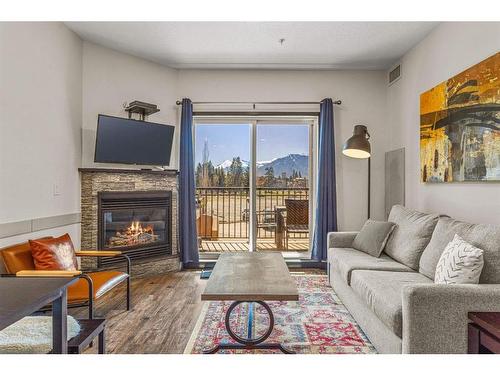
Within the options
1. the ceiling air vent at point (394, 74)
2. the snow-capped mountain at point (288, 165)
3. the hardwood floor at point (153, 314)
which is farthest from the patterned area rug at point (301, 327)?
the ceiling air vent at point (394, 74)

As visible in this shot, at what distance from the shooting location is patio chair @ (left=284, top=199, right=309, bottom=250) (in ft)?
17.0

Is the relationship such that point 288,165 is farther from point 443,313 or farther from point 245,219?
point 443,313

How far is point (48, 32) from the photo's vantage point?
132 inches

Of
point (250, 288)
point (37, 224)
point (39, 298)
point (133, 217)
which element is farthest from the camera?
point (133, 217)

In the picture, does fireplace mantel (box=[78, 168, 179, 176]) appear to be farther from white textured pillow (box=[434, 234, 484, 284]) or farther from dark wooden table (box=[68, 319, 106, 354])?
white textured pillow (box=[434, 234, 484, 284])

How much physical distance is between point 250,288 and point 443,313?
3.56ft

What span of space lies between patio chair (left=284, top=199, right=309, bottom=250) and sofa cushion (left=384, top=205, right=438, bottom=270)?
5.66ft

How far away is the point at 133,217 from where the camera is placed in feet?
14.8

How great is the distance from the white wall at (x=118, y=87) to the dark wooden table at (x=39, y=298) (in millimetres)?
2985

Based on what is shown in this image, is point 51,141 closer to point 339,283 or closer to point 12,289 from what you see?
point 12,289

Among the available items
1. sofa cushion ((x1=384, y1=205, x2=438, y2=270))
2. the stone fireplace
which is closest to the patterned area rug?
sofa cushion ((x1=384, y1=205, x2=438, y2=270))

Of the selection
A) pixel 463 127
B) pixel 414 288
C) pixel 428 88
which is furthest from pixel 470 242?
pixel 428 88

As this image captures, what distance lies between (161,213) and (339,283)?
251cm
